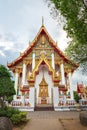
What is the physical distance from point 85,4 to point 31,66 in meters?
13.9

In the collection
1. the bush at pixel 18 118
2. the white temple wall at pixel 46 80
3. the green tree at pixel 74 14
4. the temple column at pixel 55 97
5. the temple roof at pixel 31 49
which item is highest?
the temple roof at pixel 31 49

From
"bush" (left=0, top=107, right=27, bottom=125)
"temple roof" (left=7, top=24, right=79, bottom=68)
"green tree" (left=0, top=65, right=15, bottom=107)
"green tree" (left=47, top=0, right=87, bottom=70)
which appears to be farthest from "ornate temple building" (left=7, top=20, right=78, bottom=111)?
"green tree" (left=47, top=0, right=87, bottom=70)

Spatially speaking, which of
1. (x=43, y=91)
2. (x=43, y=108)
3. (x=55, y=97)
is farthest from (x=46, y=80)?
(x=43, y=108)

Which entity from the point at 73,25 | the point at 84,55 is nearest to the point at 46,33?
the point at 84,55

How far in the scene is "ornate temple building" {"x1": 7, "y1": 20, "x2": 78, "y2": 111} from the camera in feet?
53.3

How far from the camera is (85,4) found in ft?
24.0

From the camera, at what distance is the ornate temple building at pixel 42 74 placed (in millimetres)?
16234

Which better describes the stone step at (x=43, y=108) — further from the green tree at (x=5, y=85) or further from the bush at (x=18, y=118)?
the bush at (x=18, y=118)

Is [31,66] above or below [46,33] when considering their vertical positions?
below

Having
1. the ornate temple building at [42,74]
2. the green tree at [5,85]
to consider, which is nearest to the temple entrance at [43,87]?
the ornate temple building at [42,74]

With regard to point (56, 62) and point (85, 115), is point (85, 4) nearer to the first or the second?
point (85, 115)

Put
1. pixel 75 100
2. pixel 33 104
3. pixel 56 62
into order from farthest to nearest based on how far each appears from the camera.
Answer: pixel 56 62 → pixel 75 100 → pixel 33 104

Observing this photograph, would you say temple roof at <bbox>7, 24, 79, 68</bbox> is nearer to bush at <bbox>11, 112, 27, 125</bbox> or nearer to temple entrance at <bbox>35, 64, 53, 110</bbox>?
temple entrance at <bbox>35, 64, 53, 110</bbox>

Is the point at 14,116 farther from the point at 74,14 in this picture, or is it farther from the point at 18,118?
the point at 74,14
